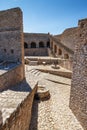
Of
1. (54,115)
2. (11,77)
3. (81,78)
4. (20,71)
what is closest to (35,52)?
(20,71)

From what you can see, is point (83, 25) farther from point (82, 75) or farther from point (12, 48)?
point (12, 48)

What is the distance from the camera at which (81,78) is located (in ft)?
18.2

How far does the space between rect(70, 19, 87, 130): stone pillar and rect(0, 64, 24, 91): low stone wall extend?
12.7 feet

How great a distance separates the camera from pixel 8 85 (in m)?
7.16

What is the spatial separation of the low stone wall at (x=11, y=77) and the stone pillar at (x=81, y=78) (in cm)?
387

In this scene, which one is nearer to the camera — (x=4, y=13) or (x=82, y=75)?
(x=82, y=75)

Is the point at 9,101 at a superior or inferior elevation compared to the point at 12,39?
inferior

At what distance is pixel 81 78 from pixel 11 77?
435 centimetres

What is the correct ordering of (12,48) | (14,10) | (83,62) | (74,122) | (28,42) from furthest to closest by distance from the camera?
(28,42)
(12,48)
(14,10)
(74,122)
(83,62)

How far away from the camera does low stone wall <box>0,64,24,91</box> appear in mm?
6461

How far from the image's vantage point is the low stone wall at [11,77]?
6461 millimetres

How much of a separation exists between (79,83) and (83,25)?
2799mm

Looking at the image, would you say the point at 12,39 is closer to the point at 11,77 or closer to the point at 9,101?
the point at 11,77

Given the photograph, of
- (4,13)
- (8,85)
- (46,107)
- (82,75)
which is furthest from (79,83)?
(4,13)
